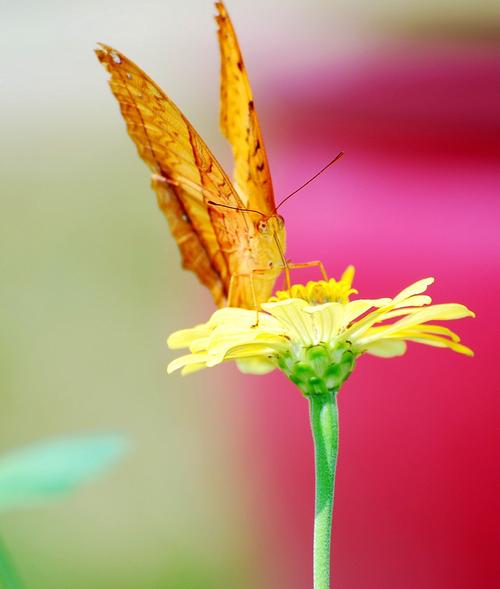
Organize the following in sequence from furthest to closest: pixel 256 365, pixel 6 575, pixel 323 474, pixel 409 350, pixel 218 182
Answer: pixel 409 350 → pixel 218 182 → pixel 256 365 → pixel 323 474 → pixel 6 575

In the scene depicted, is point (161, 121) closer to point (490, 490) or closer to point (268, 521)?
point (490, 490)

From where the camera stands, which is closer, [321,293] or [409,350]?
[321,293]

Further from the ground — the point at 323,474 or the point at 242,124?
the point at 242,124

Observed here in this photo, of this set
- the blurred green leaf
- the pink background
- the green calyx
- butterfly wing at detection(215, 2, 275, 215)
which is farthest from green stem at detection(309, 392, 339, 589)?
the pink background

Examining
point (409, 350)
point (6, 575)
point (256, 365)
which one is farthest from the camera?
point (409, 350)

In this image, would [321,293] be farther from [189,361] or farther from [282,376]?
[282,376]

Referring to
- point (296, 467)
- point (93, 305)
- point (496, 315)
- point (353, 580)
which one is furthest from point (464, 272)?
point (93, 305)

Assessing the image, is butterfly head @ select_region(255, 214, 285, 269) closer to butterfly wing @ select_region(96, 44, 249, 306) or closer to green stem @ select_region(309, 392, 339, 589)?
butterfly wing @ select_region(96, 44, 249, 306)

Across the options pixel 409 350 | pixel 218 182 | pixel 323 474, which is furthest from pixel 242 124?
pixel 409 350
